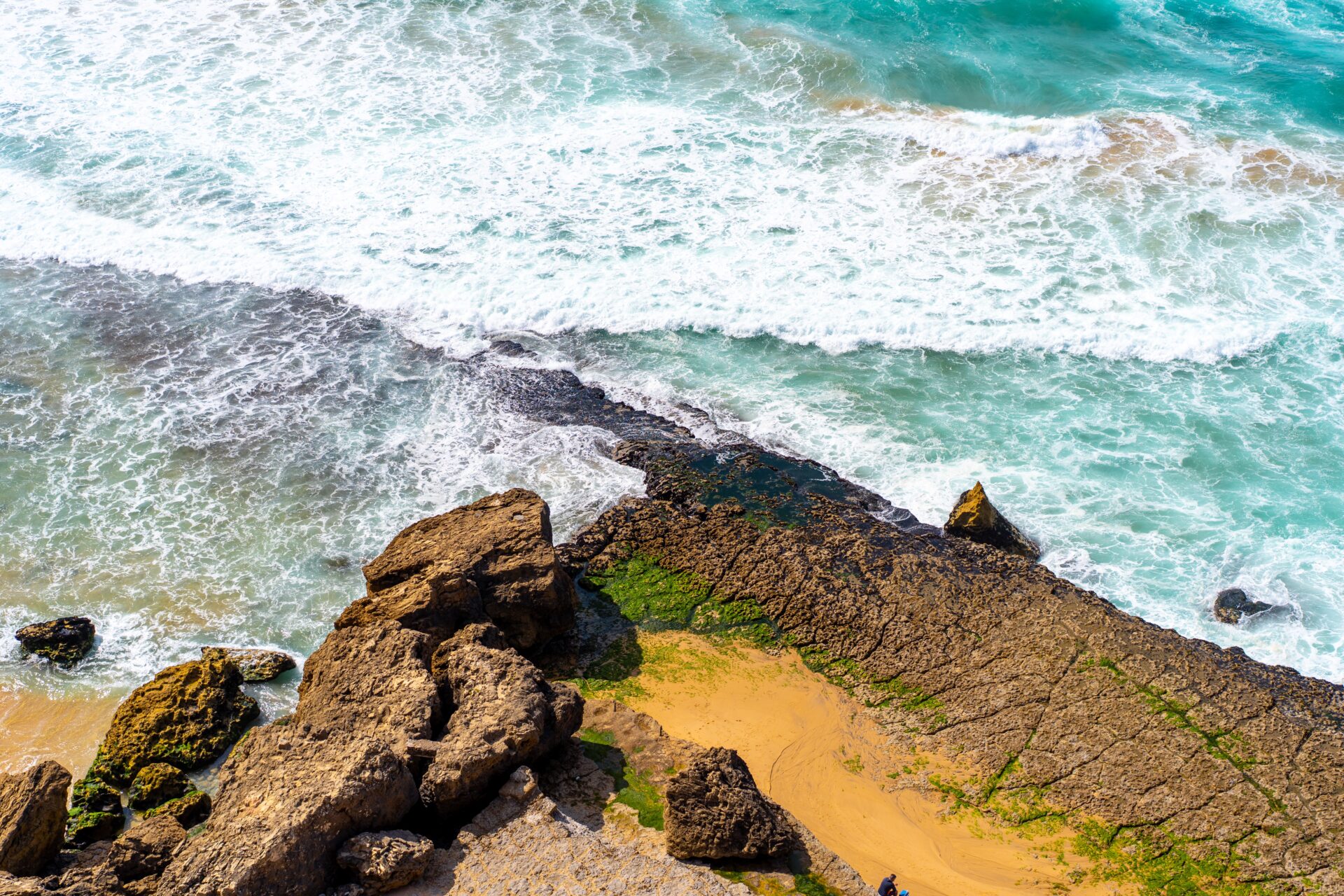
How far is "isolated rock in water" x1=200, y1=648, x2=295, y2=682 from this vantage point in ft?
51.7

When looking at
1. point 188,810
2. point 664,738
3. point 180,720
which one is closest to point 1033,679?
point 664,738

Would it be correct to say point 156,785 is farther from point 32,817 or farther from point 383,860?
point 383,860

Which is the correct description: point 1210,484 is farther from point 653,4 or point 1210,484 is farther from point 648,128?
point 653,4

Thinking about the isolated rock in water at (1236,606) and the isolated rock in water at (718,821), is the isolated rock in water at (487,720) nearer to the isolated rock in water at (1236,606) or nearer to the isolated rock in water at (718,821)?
the isolated rock in water at (718,821)

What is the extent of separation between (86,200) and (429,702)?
2147 cm

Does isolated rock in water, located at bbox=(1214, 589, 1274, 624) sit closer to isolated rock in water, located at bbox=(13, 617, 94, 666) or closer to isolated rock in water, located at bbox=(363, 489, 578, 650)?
isolated rock in water, located at bbox=(363, 489, 578, 650)

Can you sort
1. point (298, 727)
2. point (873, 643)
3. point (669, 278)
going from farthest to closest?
point (669, 278)
point (873, 643)
point (298, 727)

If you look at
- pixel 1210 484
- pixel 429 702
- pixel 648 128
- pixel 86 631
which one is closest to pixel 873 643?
pixel 429 702

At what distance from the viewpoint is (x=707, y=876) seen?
39.4 feet

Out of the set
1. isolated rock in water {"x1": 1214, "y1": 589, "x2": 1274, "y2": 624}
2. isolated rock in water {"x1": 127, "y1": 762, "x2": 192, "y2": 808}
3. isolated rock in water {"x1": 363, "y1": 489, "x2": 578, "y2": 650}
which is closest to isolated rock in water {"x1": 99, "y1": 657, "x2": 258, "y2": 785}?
isolated rock in water {"x1": 127, "y1": 762, "x2": 192, "y2": 808}

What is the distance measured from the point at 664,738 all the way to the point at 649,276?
535 inches

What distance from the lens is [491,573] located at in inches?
628

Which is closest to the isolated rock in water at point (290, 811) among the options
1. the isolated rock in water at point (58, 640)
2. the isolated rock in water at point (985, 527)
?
the isolated rock in water at point (58, 640)

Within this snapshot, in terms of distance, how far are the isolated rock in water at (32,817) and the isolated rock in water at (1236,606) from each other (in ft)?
58.6
